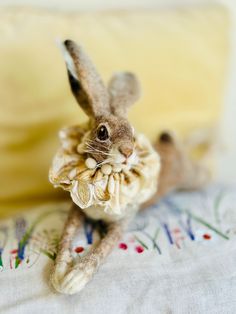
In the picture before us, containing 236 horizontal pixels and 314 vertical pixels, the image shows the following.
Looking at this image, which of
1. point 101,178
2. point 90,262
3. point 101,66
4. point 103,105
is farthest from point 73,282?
point 101,66

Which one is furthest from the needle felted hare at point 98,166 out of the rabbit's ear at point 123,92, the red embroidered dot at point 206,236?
the red embroidered dot at point 206,236

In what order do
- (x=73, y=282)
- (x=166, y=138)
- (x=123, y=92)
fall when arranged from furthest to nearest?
(x=166, y=138) → (x=123, y=92) → (x=73, y=282)

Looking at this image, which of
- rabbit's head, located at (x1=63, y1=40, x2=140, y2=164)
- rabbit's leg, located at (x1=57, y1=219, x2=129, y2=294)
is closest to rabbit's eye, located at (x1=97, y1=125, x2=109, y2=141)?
rabbit's head, located at (x1=63, y1=40, x2=140, y2=164)

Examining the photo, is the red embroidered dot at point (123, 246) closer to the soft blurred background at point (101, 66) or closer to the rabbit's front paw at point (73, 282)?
the rabbit's front paw at point (73, 282)

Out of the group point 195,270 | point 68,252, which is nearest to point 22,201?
point 68,252

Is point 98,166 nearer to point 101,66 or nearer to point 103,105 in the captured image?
point 103,105

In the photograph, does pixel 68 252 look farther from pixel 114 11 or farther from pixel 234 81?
pixel 234 81

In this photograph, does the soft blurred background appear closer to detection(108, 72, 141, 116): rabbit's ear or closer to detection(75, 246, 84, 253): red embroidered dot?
detection(108, 72, 141, 116): rabbit's ear
